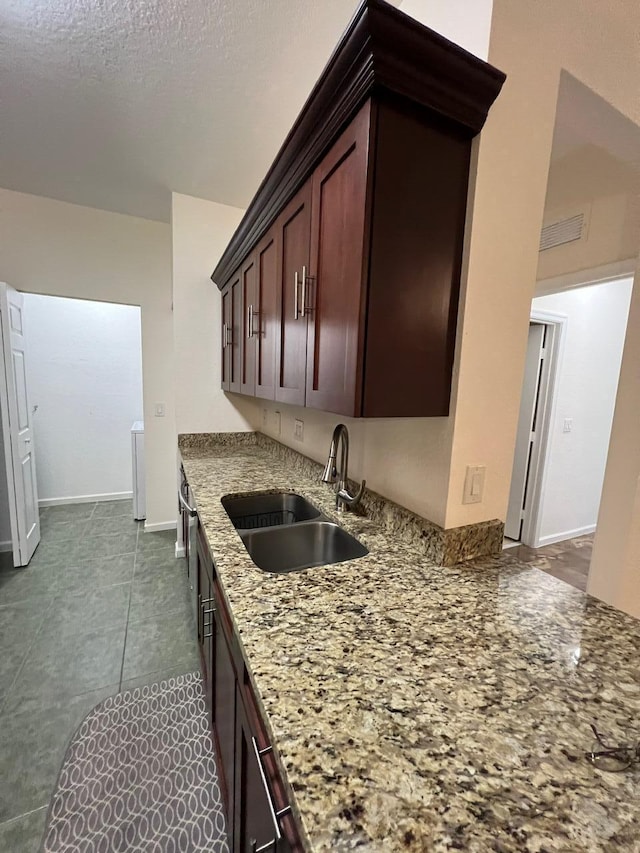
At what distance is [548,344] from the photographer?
10.3 feet

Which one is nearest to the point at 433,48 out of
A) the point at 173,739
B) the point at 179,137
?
the point at 179,137

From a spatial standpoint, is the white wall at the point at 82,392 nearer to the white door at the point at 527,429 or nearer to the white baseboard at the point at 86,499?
the white baseboard at the point at 86,499

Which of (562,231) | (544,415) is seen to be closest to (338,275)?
(562,231)

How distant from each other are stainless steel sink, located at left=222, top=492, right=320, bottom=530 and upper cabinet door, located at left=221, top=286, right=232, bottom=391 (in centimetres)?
106

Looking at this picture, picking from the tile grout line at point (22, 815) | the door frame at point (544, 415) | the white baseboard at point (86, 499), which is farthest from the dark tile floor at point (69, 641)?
the door frame at point (544, 415)

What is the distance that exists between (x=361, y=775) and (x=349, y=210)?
3.69 ft

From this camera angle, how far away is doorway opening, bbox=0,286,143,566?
12.2 feet

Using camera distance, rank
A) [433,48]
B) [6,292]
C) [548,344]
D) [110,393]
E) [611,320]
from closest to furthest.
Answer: [433,48] < [6,292] < [548,344] < [611,320] < [110,393]

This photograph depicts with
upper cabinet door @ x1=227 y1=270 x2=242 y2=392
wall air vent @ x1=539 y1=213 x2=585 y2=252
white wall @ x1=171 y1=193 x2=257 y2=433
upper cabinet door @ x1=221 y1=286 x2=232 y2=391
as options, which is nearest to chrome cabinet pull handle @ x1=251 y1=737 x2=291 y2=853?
upper cabinet door @ x1=227 y1=270 x2=242 y2=392

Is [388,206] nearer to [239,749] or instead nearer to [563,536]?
[239,749]

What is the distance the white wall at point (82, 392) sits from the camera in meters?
3.72

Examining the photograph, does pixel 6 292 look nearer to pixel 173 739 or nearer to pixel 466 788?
pixel 173 739

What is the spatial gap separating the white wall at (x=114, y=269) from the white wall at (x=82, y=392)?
847mm

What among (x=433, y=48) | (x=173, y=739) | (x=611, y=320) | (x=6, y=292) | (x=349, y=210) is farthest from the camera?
(x=611, y=320)
